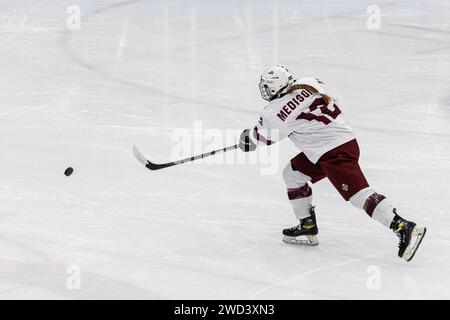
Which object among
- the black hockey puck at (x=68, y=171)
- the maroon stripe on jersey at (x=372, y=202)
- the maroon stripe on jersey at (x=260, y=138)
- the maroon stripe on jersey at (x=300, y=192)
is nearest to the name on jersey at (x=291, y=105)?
the maroon stripe on jersey at (x=260, y=138)

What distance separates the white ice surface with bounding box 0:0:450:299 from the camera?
493 centimetres

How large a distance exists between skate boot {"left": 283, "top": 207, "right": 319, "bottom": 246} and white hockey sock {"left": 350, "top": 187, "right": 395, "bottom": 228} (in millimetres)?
394

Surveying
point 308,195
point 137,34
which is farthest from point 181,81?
point 308,195

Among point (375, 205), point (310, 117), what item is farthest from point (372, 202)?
point (310, 117)

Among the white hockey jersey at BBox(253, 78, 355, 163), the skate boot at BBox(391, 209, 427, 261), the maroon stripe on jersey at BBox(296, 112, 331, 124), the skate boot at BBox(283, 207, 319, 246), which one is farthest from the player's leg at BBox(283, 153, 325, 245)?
the skate boot at BBox(391, 209, 427, 261)

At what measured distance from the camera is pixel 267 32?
34.5ft

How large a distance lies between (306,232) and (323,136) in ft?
1.83

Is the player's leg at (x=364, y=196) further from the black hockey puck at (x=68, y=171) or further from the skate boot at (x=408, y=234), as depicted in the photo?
the black hockey puck at (x=68, y=171)

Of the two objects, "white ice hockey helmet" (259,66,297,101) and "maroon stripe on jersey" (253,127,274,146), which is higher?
"white ice hockey helmet" (259,66,297,101)

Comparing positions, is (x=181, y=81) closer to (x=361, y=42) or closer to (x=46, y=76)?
(x=46, y=76)

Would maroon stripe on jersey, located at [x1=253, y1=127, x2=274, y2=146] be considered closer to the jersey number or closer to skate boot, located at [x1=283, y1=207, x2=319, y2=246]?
the jersey number

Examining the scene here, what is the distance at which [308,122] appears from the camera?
16.6ft

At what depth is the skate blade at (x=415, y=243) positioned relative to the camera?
194 inches

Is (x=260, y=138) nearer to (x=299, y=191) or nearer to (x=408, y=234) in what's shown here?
(x=299, y=191)
